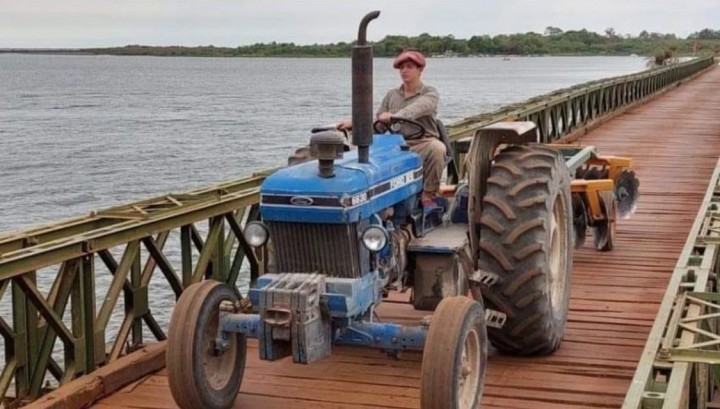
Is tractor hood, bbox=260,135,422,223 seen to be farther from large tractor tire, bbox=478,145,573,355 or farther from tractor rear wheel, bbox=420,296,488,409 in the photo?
large tractor tire, bbox=478,145,573,355

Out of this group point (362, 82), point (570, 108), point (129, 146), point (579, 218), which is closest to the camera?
point (362, 82)

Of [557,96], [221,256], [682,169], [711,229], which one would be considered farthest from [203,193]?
[557,96]

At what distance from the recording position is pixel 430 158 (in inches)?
258

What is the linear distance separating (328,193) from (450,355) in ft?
3.04

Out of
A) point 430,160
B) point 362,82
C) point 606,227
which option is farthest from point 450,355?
point 606,227

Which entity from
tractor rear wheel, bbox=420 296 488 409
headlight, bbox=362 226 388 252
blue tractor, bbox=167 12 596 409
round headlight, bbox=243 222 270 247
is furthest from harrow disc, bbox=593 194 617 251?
round headlight, bbox=243 222 270 247

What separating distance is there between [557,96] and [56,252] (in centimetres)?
1461

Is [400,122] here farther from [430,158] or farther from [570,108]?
[570,108]

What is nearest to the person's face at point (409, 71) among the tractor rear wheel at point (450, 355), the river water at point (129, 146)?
the tractor rear wheel at point (450, 355)

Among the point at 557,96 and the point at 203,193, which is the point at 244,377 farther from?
the point at 557,96

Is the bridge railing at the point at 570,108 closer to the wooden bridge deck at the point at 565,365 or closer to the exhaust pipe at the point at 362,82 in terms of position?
the wooden bridge deck at the point at 565,365

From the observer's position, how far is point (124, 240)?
6.05 m

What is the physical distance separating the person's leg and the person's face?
36 cm

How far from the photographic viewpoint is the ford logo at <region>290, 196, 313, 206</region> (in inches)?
206
